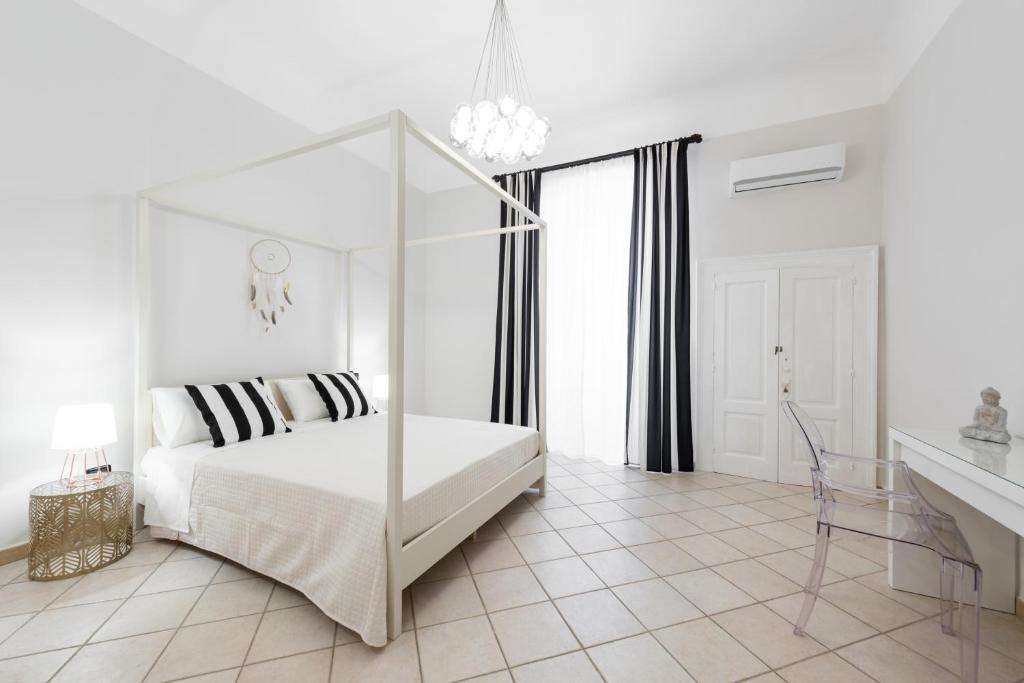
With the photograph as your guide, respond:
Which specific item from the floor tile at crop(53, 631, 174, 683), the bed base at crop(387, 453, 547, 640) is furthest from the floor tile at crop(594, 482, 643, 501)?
the floor tile at crop(53, 631, 174, 683)

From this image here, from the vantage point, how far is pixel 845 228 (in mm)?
3250

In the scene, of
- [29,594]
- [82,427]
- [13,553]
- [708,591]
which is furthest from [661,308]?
[13,553]

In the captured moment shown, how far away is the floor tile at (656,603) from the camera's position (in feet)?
5.63

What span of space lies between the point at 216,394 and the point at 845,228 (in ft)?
15.4

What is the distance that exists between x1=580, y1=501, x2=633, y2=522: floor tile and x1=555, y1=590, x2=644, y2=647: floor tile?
814mm

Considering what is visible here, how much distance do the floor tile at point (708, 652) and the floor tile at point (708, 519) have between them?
990 millimetres

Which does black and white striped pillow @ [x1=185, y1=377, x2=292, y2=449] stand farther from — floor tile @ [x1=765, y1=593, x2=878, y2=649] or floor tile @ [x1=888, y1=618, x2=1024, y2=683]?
floor tile @ [x1=888, y1=618, x2=1024, y2=683]

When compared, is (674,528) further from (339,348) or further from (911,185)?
(339,348)

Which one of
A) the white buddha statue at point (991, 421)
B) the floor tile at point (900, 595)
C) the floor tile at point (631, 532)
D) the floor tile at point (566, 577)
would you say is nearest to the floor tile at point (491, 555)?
the floor tile at point (566, 577)

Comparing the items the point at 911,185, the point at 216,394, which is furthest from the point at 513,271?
the point at 911,185

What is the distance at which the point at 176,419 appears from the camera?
235 cm

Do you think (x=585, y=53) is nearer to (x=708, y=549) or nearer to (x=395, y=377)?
(x=395, y=377)

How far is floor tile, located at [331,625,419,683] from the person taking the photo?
55.2 inches

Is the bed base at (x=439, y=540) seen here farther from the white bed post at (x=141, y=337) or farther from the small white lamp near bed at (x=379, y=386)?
the white bed post at (x=141, y=337)
